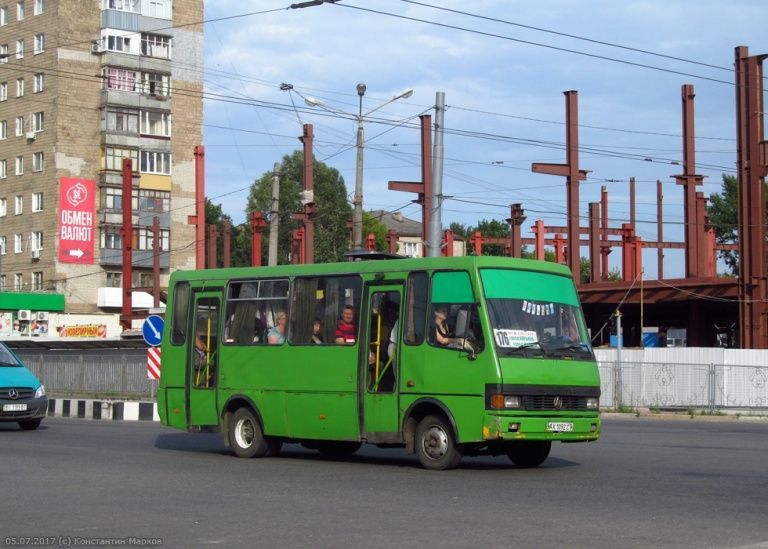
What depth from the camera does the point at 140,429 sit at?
2595cm

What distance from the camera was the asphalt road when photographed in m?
9.39

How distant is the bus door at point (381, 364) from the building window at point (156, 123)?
67.8 meters

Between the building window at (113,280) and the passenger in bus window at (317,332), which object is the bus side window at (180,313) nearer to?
the passenger in bus window at (317,332)

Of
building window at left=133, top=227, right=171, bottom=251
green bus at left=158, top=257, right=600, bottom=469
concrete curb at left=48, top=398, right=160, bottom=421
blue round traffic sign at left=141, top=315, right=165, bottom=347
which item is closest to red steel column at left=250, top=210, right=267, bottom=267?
concrete curb at left=48, top=398, right=160, bottom=421

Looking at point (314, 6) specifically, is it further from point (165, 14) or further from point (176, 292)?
point (165, 14)

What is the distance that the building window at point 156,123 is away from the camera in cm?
8150

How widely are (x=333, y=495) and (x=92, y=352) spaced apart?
3058 cm

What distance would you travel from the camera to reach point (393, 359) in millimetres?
15727

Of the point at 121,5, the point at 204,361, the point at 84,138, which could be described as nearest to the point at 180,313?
the point at 204,361

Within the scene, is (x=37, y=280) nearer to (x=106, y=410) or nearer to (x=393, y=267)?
(x=106, y=410)

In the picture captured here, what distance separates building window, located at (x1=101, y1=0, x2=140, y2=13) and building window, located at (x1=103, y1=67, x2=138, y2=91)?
3.86m

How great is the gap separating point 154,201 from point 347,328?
67.9 meters

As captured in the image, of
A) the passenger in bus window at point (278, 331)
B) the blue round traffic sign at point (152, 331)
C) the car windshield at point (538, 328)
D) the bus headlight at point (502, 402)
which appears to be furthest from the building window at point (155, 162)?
the bus headlight at point (502, 402)

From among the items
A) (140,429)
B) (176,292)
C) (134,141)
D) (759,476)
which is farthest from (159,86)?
(759,476)
